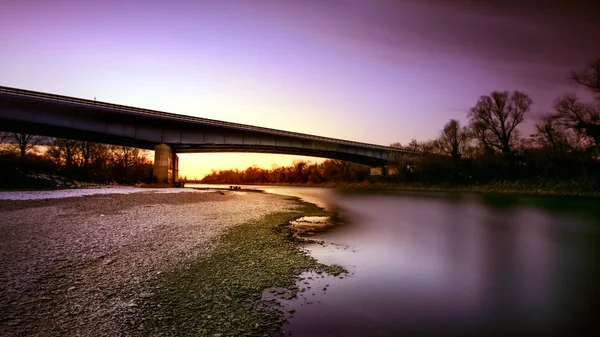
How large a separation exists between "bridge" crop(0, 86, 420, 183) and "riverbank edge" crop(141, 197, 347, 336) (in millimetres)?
40680

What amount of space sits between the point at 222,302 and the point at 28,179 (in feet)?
125

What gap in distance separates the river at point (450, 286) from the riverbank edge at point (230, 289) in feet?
1.50

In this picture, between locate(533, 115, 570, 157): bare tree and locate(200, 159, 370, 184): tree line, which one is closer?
locate(533, 115, 570, 157): bare tree

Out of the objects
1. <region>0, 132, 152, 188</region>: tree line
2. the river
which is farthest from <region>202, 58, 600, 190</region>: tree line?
<region>0, 132, 152, 188</region>: tree line

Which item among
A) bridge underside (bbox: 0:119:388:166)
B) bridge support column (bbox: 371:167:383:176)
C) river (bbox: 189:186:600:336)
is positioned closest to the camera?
river (bbox: 189:186:600:336)

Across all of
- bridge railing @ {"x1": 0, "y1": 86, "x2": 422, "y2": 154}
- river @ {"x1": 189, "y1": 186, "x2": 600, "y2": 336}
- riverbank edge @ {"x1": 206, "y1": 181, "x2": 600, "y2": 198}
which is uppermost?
bridge railing @ {"x1": 0, "y1": 86, "x2": 422, "y2": 154}

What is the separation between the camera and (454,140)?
5797 cm

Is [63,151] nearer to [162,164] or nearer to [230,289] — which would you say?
[162,164]

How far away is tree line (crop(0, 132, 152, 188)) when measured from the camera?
1271 inches

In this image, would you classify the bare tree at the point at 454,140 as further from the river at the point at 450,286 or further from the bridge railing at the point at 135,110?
the river at the point at 450,286

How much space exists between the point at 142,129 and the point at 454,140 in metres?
55.2

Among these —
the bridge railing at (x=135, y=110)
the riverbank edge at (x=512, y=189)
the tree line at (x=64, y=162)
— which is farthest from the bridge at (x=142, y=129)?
the riverbank edge at (x=512, y=189)

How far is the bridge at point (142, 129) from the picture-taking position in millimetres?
36469

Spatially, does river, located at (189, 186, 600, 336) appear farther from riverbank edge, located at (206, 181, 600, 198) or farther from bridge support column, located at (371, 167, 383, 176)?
bridge support column, located at (371, 167, 383, 176)
